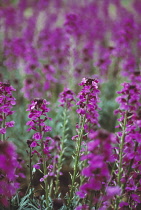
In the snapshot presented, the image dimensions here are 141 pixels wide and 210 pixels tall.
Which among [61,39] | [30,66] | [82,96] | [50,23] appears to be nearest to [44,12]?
[50,23]

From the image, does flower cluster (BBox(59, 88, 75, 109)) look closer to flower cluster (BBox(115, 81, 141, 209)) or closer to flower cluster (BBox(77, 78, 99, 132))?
flower cluster (BBox(77, 78, 99, 132))

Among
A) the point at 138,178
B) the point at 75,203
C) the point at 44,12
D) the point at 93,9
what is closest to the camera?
the point at 138,178

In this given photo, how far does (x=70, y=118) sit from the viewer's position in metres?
4.53

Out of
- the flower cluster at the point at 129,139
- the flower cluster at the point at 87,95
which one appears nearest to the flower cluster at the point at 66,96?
the flower cluster at the point at 87,95

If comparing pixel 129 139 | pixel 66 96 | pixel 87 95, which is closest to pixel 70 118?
pixel 66 96

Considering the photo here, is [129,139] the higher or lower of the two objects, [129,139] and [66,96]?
Result: the lower

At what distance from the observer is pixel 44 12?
24.6ft

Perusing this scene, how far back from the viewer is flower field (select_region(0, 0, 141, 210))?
173cm

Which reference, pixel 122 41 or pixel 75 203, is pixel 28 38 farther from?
pixel 75 203

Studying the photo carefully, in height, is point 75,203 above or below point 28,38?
below

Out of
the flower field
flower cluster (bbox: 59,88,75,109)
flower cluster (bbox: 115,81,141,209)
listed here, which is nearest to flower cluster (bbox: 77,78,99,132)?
the flower field

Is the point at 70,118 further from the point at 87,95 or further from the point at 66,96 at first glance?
the point at 87,95

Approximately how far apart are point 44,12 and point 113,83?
3085 mm

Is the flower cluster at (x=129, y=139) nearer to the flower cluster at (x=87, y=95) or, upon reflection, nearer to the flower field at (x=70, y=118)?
the flower field at (x=70, y=118)
